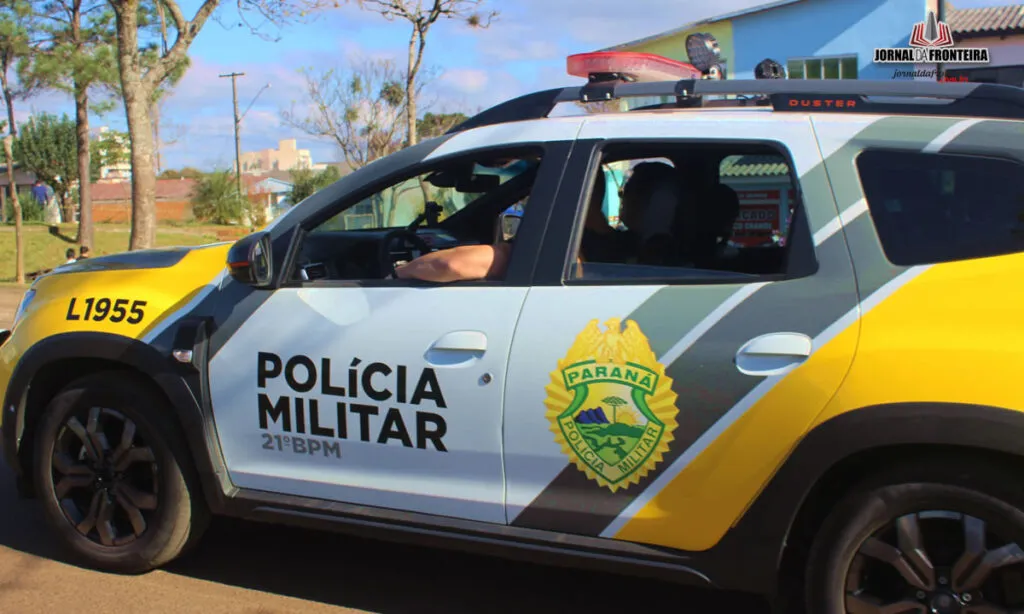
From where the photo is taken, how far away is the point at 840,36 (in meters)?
24.6

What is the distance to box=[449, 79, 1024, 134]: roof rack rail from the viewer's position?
2.79 metres

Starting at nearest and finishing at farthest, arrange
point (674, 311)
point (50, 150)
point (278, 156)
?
point (674, 311), point (50, 150), point (278, 156)

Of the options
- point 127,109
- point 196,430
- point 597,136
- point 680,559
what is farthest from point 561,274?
point 127,109

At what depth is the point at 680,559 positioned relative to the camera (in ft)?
9.58

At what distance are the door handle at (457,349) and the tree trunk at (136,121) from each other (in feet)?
47.5

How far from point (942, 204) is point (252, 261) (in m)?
2.25

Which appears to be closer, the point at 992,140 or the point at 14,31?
the point at 992,140

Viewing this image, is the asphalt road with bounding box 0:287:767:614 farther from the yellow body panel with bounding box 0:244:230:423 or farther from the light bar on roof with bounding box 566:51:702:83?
the light bar on roof with bounding box 566:51:702:83

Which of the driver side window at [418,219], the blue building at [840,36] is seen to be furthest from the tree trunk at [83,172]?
the driver side window at [418,219]

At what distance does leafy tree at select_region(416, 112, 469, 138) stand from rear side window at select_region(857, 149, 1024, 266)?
111ft

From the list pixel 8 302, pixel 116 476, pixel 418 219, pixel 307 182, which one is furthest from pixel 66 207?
pixel 116 476

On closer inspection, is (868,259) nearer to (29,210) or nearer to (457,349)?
(457,349)

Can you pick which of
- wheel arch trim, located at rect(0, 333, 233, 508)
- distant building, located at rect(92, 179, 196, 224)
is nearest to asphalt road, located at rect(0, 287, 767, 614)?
wheel arch trim, located at rect(0, 333, 233, 508)

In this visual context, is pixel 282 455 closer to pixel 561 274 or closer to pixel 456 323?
pixel 456 323
